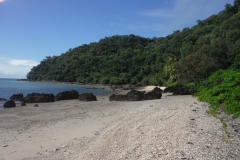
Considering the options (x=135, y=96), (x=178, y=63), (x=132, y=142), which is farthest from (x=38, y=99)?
(x=132, y=142)

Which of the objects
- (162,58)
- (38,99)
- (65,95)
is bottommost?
(38,99)

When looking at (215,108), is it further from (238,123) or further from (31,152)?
(31,152)

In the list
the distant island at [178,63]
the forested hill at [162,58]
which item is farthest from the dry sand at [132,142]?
the forested hill at [162,58]

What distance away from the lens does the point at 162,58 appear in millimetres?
95875

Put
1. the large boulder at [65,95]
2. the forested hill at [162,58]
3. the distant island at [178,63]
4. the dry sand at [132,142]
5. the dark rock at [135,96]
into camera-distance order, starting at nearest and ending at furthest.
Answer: the dry sand at [132,142] < the distant island at [178,63] < the dark rock at [135,96] < the forested hill at [162,58] < the large boulder at [65,95]

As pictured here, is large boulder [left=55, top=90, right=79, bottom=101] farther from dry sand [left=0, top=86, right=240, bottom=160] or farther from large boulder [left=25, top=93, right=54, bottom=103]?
dry sand [left=0, top=86, right=240, bottom=160]

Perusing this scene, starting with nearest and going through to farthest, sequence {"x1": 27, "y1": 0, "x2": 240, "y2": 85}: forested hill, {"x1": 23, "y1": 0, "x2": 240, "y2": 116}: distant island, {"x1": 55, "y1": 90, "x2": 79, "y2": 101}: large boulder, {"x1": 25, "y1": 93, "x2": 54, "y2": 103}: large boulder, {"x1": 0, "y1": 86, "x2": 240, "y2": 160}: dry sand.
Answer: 1. {"x1": 0, "y1": 86, "x2": 240, "y2": 160}: dry sand
2. {"x1": 23, "y1": 0, "x2": 240, "y2": 116}: distant island
3. {"x1": 25, "y1": 93, "x2": 54, "y2": 103}: large boulder
4. {"x1": 27, "y1": 0, "x2": 240, "y2": 85}: forested hill
5. {"x1": 55, "y1": 90, "x2": 79, "y2": 101}: large boulder

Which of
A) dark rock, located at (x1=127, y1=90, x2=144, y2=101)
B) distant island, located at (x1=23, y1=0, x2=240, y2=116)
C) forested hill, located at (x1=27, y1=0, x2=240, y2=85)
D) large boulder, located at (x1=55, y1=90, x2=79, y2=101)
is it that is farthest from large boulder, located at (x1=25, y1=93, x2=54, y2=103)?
forested hill, located at (x1=27, y1=0, x2=240, y2=85)

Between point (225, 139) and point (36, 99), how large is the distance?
94.1 feet

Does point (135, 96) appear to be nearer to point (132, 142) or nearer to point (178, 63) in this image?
point (178, 63)

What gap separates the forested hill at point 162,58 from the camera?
3219cm

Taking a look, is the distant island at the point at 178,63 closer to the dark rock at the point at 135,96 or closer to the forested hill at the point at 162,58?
the forested hill at the point at 162,58

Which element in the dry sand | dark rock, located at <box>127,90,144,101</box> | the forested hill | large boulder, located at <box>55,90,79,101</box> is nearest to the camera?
the dry sand

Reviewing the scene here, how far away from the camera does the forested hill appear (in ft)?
106
